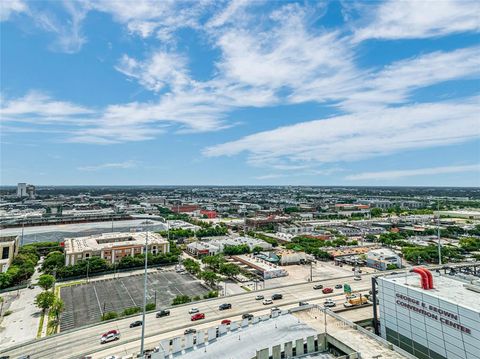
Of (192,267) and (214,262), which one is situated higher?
(214,262)

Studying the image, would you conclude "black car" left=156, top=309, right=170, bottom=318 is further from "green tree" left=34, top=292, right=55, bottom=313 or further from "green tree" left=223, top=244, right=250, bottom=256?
"green tree" left=223, top=244, right=250, bottom=256

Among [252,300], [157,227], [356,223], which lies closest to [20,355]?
[252,300]

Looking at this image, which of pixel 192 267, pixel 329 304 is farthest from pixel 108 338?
pixel 192 267

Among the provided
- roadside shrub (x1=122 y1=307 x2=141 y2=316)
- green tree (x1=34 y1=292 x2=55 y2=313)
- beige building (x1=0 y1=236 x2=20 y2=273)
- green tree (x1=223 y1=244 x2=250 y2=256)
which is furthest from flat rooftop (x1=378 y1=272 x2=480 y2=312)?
beige building (x1=0 y1=236 x2=20 y2=273)

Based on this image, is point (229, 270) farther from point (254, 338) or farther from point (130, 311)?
point (254, 338)

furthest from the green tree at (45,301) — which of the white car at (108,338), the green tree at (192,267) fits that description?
the green tree at (192,267)

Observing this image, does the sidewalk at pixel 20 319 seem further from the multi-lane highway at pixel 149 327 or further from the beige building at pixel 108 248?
the beige building at pixel 108 248

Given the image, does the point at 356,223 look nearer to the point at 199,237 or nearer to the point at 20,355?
the point at 199,237
